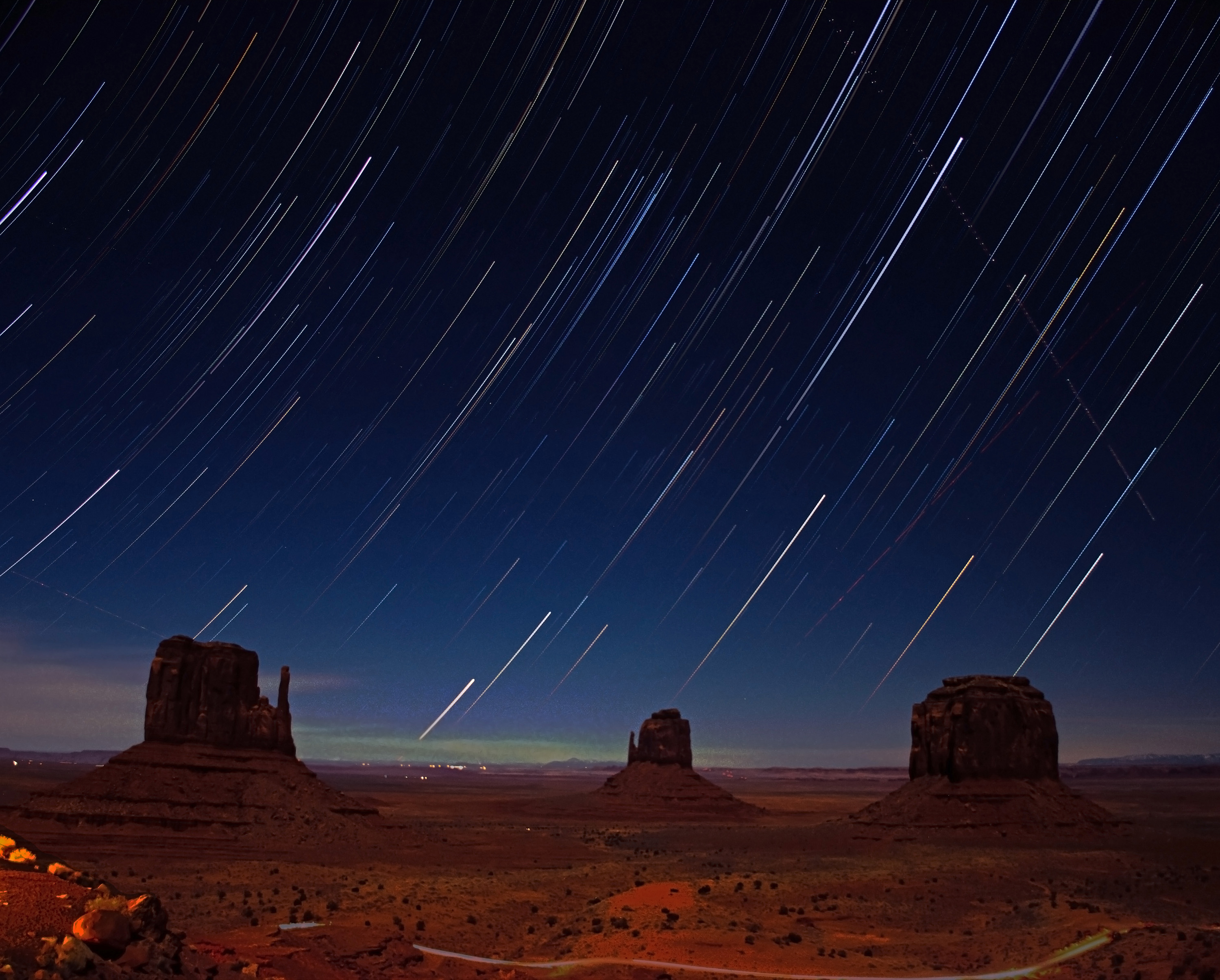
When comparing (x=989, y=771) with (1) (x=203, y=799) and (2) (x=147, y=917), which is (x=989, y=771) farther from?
(2) (x=147, y=917)

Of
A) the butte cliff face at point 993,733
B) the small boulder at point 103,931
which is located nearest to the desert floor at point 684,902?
the small boulder at point 103,931

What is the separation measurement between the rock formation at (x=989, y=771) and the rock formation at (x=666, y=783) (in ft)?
115

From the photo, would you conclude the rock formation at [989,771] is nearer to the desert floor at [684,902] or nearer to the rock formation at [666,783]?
the desert floor at [684,902]

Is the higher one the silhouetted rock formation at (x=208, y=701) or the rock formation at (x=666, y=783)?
the silhouetted rock formation at (x=208, y=701)

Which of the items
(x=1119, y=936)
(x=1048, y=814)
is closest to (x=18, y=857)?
(x=1119, y=936)

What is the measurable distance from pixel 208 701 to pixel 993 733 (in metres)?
53.2

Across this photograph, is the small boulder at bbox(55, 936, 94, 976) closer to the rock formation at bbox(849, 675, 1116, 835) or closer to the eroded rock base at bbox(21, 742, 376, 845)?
the eroded rock base at bbox(21, 742, 376, 845)

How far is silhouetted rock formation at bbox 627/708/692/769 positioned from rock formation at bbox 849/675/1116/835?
156ft

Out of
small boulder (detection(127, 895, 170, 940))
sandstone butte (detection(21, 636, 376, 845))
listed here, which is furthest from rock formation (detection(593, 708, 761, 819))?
small boulder (detection(127, 895, 170, 940))

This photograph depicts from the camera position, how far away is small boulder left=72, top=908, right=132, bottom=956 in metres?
12.2

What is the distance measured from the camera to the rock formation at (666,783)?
328ft

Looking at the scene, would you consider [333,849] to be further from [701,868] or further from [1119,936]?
[1119,936]

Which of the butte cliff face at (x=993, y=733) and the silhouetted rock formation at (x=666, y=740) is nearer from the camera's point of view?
the butte cliff face at (x=993, y=733)

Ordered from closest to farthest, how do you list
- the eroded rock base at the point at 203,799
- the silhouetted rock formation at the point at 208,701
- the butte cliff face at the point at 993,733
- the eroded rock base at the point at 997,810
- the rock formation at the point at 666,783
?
the eroded rock base at the point at 203,799
the silhouetted rock formation at the point at 208,701
the eroded rock base at the point at 997,810
the butte cliff face at the point at 993,733
the rock formation at the point at 666,783
